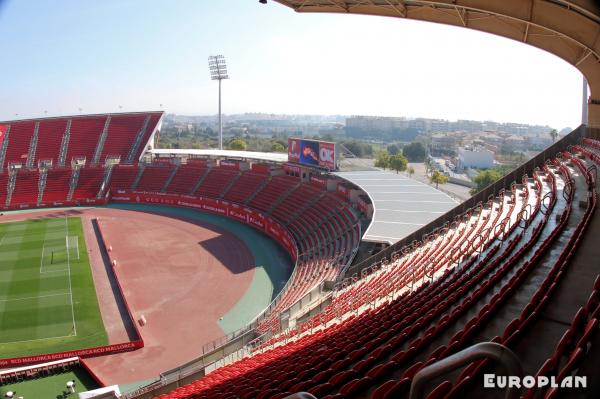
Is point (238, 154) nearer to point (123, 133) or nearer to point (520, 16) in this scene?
point (123, 133)

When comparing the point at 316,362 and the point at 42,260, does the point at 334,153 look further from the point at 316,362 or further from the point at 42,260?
the point at 316,362

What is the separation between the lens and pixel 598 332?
5266 millimetres

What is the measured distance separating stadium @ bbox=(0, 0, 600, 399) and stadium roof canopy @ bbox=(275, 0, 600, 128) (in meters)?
0.07

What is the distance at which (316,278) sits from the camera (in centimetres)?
2386

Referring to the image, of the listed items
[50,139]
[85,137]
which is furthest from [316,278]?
[50,139]

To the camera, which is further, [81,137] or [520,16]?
[81,137]

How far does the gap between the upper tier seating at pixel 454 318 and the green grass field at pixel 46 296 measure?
10.5 m

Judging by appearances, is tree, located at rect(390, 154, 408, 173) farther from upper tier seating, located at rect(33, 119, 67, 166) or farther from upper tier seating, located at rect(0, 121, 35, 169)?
upper tier seating, located at rect(0, 121, 35, 169)

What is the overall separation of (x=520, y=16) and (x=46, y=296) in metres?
26.2

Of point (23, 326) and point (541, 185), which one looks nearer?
point (541, 185)

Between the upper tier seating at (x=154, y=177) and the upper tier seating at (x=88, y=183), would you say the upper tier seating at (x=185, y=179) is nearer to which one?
the upper tier seating at (x=154, y=177)

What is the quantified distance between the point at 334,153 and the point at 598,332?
34.3 metres

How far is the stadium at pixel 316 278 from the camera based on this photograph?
644 centimetres

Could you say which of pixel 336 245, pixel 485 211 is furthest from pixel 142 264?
pixel 485 211
